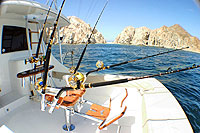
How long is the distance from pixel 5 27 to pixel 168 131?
3.63 m

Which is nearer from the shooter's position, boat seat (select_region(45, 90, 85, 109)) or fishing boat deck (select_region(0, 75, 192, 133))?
fishing boat deck (select_region(0, 75, 192, 133))

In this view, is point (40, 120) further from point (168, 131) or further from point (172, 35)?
point (172, 35)

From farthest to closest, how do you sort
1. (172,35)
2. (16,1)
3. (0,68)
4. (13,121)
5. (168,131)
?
1. (172,35)
2. (0,68)
3. (13,121)
4. (16,1)
5. (168,131)

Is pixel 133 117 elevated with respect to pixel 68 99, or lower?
lower

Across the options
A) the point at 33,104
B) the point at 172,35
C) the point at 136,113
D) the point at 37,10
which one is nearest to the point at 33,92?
the point at 33,104

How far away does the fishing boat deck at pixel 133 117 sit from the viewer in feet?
5.51

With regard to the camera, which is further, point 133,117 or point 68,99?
point 133,117

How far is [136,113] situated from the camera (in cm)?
250

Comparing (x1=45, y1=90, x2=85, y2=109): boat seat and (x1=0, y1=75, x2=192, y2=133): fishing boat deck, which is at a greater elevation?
(x1=45, y1=90, x2=85, y2=109): boat seat

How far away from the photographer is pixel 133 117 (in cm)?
240

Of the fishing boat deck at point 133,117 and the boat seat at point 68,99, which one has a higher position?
the boat seat at point 68,99

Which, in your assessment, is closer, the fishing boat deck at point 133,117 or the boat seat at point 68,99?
the fishing boat deck at point 133,117

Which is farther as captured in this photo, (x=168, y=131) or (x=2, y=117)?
(x=2, y=117)

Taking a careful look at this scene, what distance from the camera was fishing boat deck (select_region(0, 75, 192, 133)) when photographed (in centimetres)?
168
